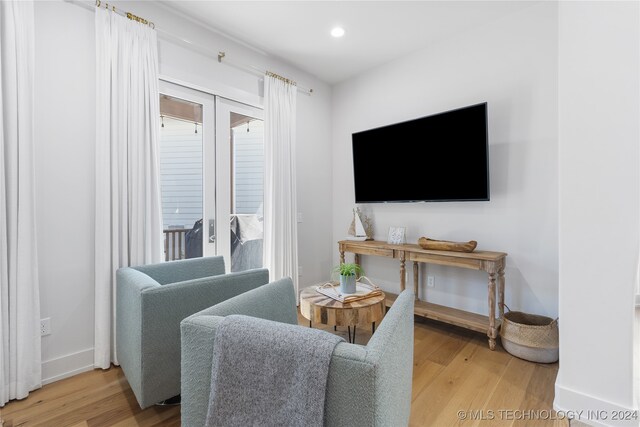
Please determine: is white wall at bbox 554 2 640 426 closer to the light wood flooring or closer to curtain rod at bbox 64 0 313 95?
the light wood flooring

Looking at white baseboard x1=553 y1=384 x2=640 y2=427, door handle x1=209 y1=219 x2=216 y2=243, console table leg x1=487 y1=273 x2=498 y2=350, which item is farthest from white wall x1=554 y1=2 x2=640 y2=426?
door handle x1=209 y1=219 x2=216 y2=243

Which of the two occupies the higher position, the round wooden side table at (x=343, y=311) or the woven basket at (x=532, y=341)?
the round wooden side table at (x=343, y=311)

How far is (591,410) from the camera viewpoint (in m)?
1.66

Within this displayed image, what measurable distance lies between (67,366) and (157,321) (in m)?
1.11

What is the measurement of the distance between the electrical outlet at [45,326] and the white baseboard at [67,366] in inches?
7.6

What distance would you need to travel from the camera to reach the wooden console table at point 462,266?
246 centimetres

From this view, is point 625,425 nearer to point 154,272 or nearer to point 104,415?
point 104,415

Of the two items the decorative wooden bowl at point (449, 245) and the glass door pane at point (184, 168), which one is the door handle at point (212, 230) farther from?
the decorative wooden bowl at point (449, 245)

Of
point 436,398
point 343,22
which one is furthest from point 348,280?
point 343,22

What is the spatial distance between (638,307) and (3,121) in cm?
506

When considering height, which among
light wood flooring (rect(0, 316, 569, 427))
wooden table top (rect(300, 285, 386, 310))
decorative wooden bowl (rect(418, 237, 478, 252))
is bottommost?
light wood flooring (rect(0, 316, 569, 427))

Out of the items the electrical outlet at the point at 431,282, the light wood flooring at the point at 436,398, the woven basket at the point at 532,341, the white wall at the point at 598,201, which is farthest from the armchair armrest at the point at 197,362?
the electrical outlet at the point at 431,282

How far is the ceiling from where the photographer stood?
99.3 inches

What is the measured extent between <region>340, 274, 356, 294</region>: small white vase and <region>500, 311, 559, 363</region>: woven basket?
1.29m
